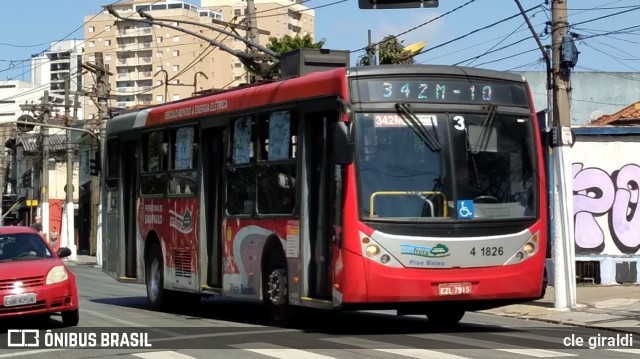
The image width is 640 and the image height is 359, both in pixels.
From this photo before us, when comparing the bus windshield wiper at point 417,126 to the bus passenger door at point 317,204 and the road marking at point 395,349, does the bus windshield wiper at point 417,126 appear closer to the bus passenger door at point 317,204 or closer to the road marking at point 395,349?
the bus passenger door at point 317,204

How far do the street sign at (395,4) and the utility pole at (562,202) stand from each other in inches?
102

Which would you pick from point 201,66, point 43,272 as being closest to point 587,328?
point 43,272

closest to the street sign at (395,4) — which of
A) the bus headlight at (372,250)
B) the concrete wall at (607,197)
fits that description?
the bus headlight at (372,250)

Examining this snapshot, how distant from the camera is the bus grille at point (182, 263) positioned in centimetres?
1788

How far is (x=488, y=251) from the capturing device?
13.2m

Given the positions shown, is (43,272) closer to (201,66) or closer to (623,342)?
(623,342)

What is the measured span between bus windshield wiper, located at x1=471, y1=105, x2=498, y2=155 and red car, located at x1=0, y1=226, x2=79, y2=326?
6215mm

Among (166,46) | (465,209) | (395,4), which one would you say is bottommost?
(465,209)

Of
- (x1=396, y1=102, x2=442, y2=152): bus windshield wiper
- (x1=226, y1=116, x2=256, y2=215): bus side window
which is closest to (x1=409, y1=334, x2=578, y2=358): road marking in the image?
(x1=396, y1=102, x2=442, y2=152): bus windshield wiper

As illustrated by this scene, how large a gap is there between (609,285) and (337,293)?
13.6 metres

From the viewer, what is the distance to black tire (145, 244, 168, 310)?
758 inches

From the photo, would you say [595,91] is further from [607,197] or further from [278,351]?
[278,351]

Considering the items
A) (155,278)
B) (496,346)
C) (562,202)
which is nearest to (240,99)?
(155,278)

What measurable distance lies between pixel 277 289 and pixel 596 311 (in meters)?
7.00
